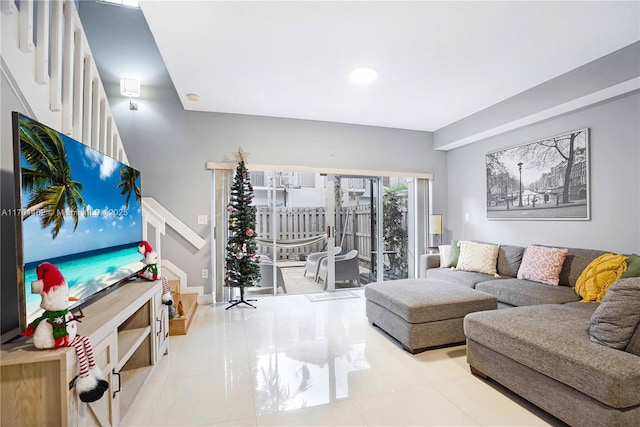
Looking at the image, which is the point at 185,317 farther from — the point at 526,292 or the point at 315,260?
the point at 526,292

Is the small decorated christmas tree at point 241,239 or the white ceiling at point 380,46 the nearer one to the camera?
the white ceiling at point 380,46

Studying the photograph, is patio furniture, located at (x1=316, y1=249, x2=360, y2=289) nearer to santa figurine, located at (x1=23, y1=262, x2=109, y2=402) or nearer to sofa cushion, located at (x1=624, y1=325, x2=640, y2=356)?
sofa cushion, located at (x1=624, y1=325, x2=640, y2=356)

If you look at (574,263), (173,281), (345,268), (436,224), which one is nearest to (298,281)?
(345,268)

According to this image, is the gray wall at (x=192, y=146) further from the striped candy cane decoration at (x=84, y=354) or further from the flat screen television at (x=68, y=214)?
the striped candy cane decoration at (x=84, y=354)

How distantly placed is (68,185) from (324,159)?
3.48 meters

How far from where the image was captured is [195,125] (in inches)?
166

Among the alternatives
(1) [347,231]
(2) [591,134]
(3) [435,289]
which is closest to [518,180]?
(2) [591,134]

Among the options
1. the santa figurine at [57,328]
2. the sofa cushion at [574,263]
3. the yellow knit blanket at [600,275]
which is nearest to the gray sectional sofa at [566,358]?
the yellow knit blanket at [600,275]

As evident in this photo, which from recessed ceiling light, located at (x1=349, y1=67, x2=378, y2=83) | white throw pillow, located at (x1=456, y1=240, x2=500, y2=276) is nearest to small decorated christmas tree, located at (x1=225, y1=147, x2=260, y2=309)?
recessed ceiling light, located at (x1=349, y1=67, x2=378, y2=83)

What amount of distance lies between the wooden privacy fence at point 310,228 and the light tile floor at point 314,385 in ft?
5.42

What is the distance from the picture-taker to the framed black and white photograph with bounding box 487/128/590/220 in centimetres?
332

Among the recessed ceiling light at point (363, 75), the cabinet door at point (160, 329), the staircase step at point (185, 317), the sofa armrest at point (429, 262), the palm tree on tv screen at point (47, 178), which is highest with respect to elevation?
the recessed ceiling light at point (363, 75)

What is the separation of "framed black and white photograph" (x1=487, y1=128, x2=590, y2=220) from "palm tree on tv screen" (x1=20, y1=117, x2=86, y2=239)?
4.44 metres

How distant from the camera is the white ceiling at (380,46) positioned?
2.16m
